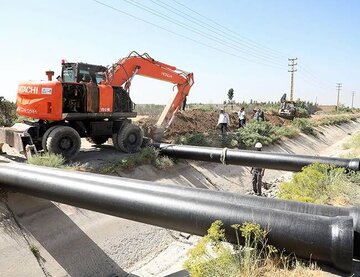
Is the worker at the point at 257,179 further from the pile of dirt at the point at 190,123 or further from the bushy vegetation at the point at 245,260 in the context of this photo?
the bushy vegetation at the point at 245,260

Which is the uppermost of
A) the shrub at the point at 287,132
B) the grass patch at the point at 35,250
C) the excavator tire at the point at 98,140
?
the shrub at the point at 287,132

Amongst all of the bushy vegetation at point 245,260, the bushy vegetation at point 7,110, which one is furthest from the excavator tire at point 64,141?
the bushy vegetation at point 7,110

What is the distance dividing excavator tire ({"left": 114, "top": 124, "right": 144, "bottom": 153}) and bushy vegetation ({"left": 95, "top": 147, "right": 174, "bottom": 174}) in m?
0.68

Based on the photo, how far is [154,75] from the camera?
42.8 ft

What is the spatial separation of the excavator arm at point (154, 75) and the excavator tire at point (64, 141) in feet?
7.02

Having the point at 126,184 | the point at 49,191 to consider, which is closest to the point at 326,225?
the point at 126,184

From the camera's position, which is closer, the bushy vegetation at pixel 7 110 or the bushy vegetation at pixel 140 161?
the bushy vegetation at pixel 140 161

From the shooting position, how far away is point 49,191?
6086mm

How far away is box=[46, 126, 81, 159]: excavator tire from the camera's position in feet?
32.2

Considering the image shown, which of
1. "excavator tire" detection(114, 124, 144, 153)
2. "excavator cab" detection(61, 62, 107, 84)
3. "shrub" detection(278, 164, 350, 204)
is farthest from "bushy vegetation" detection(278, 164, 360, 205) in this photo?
"excavator cab" detection(61, 62, 107, 84)

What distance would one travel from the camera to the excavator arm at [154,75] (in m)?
11.7

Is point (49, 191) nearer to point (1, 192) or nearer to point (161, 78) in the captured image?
point (1, 192)

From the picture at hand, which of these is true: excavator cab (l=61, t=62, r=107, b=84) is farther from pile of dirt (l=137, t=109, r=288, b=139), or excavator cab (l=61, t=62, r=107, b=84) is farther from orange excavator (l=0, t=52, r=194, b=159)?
pile of dirt (l=137, t=109, r=288, b=139)

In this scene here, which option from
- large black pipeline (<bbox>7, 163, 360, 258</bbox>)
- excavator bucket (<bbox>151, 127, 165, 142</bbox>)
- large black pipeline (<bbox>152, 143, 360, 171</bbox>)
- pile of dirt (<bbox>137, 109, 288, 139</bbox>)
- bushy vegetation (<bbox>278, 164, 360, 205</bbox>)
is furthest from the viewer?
pile of dirt (<bbox>137, 109, 288, 139</bbox>)
